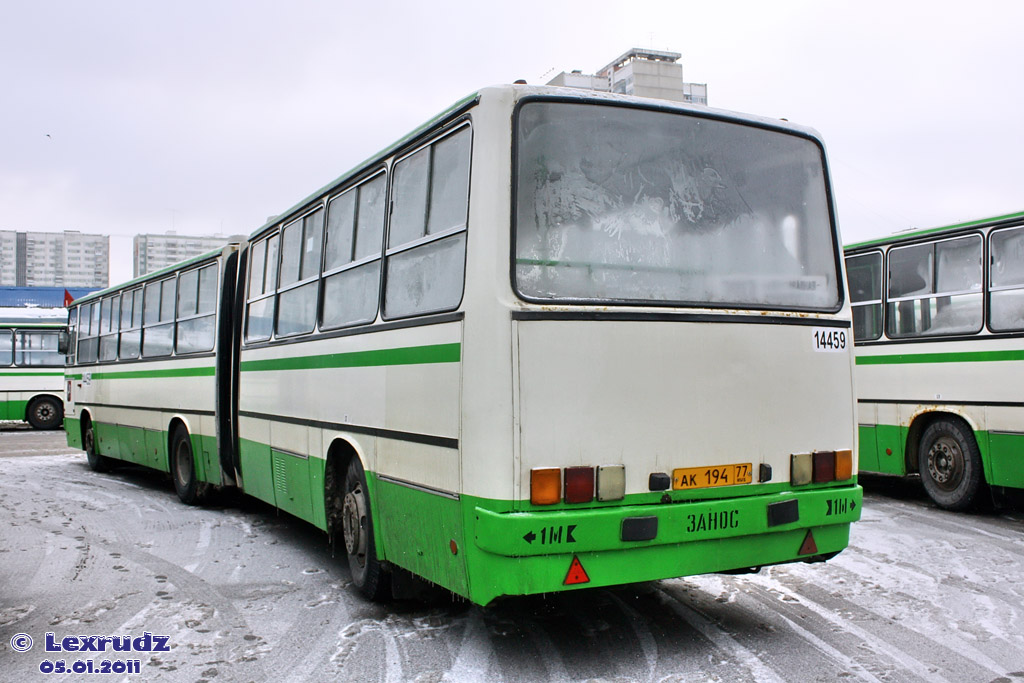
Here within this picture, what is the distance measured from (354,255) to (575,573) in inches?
113

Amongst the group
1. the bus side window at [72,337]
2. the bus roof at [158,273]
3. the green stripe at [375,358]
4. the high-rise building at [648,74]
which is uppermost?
the high-rise building at [648,74]

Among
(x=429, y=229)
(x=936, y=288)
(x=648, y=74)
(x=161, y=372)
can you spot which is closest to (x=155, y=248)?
(x=648, y=74)

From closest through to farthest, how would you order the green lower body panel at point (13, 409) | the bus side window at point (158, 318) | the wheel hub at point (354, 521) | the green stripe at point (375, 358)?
1. the green stripe at point (375, 358)
2. the wheel hub at point (354, 521)
3. the bus side window at point (158, 318)
4. the green lower body panel at point (13, 409)

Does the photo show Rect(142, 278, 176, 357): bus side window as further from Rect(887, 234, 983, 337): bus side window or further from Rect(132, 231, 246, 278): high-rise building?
Rect(132, 231, 246, 278): high-rise building

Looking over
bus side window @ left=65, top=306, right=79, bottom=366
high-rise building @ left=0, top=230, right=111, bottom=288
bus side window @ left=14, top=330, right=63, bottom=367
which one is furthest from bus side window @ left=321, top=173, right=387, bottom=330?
high-rise building @ left=0, top=230, right=111, bottom=288

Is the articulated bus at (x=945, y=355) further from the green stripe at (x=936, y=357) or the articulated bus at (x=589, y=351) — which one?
the articulated bus at (x=589, y=351)

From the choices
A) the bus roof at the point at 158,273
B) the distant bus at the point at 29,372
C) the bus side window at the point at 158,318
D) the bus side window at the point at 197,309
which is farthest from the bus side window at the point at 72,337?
the distant bus at the point at 29,372

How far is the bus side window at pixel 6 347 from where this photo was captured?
2364 centimetres

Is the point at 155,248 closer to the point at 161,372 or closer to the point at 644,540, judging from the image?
the point at 161,372

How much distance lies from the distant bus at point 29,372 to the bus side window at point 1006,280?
22.3 m

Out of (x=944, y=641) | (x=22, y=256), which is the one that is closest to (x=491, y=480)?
(x=944, y=641)

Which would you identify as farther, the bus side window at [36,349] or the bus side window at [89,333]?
the bus side window at [36,349]

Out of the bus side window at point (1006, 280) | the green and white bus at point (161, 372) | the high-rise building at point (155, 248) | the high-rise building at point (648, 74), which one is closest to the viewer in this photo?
the bus side window at point (1006, 280)

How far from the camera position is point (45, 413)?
24188 millimetres
